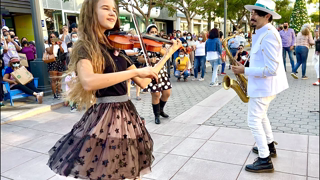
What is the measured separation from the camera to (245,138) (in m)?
4.08

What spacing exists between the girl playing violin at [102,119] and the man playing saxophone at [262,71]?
4.25 ft

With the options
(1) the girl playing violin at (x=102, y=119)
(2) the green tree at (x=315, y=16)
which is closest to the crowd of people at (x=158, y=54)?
(1) the girl playing violin at (x=102, y=119)

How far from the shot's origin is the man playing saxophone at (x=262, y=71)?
2746 millimetres

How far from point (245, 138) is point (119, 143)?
280 cm

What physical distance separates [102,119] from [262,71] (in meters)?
1.82

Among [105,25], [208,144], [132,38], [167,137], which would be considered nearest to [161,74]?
[167,137]

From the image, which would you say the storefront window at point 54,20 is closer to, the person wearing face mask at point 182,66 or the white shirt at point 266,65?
the person wearing face mask at point 182,66

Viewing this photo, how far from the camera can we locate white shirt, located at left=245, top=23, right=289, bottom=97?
2.73m

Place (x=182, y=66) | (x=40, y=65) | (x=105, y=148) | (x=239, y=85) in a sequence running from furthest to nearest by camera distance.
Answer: (x=182, y=66), (x=40, y=65), (x=239, y=85), (x=105, y=148)

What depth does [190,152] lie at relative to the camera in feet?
12.0

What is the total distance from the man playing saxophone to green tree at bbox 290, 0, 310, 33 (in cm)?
2421

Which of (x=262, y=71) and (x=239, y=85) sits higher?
(x=262, y=71)

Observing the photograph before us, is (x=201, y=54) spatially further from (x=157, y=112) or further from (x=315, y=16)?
(x=315, y=16)

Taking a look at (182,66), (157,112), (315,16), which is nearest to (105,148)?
(157,112)
